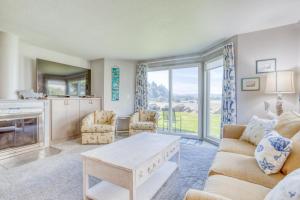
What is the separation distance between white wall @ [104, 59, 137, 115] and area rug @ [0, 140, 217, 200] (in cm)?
219

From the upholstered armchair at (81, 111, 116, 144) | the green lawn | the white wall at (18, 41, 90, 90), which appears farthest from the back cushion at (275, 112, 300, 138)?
the white wall at (18, 41, 90, 90)

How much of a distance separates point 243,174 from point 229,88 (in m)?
2.17

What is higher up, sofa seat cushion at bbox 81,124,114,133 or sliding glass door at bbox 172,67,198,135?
sliding glass door at bbox 172,67,198,135

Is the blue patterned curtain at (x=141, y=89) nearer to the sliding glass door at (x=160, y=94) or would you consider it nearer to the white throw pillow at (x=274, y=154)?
the sliding glass door at (x=160, y=94)

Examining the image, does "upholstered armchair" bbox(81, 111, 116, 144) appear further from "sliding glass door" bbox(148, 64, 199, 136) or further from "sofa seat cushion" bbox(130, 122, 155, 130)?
"sliding glass door" bbox(148, 64, 199, 136)

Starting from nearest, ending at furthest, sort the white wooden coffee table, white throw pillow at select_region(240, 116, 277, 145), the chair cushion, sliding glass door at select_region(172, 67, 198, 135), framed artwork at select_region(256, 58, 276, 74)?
the white wooden coffee table → white throw pillow at select_region(240, 116, 277, 145) → framed artwork at select_region(256, 58, 276, 74) → the chair cushion → sliding glass door at select_region(172, 67, 198, 135)

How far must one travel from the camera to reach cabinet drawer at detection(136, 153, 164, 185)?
1.48 m

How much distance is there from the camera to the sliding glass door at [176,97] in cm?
451

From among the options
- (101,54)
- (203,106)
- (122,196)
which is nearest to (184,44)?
(203,106)

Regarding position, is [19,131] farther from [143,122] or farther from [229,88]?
[229,88]

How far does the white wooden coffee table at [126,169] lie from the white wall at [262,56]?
6.27ft

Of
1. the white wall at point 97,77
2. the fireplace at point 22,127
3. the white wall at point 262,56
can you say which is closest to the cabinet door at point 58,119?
the fireplace at point 22,127

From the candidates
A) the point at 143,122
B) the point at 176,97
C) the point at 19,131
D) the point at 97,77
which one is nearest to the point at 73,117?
the point at 19,131

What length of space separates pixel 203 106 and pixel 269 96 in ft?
5.20
